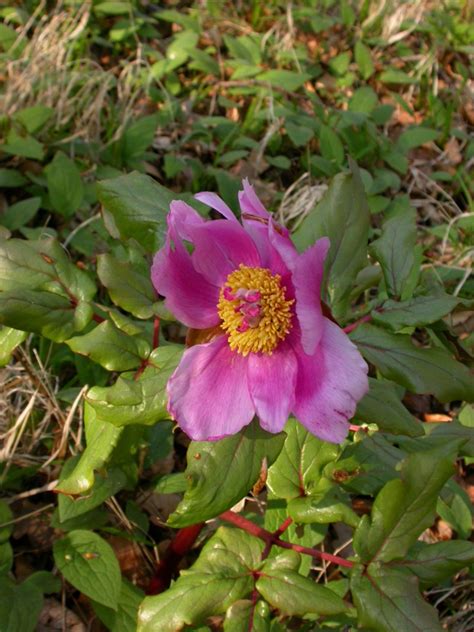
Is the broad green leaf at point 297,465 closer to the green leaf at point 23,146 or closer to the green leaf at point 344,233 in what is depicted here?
the green leaf at point 344,233

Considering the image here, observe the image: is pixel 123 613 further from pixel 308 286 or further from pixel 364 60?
pixel 364 60

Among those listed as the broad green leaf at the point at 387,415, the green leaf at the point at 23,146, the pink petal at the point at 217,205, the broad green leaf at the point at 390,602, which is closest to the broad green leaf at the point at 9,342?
the pink petal at the point at 217,205

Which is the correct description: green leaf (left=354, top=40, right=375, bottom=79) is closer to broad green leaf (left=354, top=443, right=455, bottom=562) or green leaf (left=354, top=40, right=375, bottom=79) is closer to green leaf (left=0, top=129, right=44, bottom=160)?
green leaf (left=0, top=129, right=44, bottom=160)

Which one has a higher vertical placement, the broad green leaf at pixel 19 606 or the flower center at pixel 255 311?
the flower center at pixel 255 311

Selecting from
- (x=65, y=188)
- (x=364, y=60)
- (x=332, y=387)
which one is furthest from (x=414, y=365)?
(x=364, y=60)

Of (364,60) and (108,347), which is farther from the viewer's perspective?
(364,60)

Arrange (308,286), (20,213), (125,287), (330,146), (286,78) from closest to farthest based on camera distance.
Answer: (308,286) < (125,287) < (20,213) < (330,146) < (286,78)

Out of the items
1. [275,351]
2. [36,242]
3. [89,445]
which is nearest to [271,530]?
[89,445]
